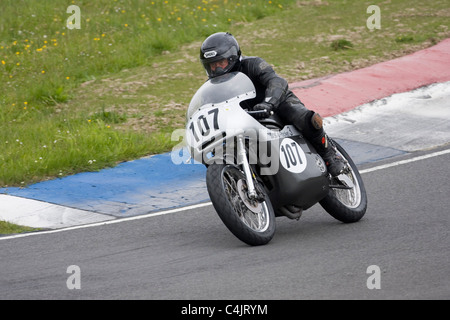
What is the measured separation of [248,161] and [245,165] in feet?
0.84

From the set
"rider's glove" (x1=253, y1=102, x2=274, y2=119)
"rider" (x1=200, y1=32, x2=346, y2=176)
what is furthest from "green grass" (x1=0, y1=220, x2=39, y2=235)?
"rider's glove" (x1=253, y1=102, x2=274, y2=119)

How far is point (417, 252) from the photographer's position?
20.8 feet

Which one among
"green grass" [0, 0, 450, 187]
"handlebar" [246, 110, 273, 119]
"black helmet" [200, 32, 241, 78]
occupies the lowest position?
"green grass" [0, 0, 450, 187]

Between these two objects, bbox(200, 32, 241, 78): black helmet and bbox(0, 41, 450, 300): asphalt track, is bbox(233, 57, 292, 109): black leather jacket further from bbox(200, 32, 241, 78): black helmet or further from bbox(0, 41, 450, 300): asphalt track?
bbox(0, 41, 450, 300): asphalt track

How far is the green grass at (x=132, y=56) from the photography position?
1087cm

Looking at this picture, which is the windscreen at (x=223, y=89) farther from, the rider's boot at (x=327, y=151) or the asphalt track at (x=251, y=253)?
the asphalt track at (x=251, y=253)

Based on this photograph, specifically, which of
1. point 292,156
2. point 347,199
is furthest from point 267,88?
point 347,199

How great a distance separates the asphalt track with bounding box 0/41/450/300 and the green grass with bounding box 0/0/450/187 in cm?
157

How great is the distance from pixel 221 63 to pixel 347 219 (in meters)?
1.75

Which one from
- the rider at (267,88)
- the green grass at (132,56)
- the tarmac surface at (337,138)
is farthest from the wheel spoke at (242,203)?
the green grass at (132,56)

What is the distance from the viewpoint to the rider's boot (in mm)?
7251

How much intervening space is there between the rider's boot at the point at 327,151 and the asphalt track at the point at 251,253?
0.49 m
